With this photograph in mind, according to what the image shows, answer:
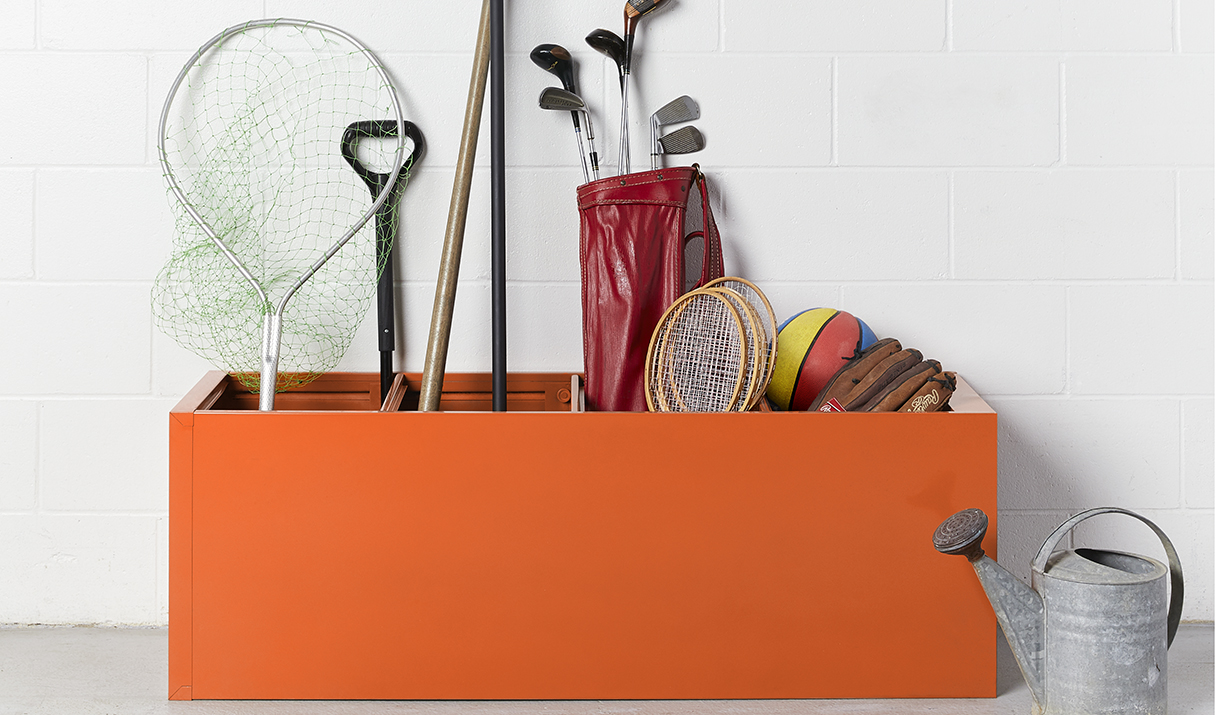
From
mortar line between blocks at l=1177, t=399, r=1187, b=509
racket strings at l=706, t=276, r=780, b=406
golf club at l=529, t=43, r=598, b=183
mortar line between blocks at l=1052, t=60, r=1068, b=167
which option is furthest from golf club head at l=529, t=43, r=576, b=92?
mortar line between blocks at l=1177, t=399, r=1187, b=509

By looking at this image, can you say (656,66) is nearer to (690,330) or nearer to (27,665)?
(690,330)

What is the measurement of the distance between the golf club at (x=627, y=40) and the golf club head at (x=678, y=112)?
0.22 ft

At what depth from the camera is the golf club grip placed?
1493mm

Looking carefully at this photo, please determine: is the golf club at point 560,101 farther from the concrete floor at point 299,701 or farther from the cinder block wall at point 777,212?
the concrete floor at point 299,701

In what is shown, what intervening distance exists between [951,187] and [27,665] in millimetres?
1812

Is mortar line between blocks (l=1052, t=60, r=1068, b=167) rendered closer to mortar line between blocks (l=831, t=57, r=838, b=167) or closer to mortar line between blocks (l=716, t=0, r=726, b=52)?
mortar line between blocks (l=831, t=57, r=838, b=167)

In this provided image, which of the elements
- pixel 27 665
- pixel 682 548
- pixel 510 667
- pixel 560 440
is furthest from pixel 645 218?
pixel 27 665

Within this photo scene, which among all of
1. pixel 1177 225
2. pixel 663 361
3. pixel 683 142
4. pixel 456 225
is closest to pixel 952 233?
pixel 1177 225

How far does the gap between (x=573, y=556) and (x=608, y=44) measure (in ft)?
2.86

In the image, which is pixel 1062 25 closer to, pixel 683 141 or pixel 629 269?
pixel 683 141

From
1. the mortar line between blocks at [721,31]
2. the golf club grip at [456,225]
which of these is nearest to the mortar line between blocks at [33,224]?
the golf club grip at [456,225]

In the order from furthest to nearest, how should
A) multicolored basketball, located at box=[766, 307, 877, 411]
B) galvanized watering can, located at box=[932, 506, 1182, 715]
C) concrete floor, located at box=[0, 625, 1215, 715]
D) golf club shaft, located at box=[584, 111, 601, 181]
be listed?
golf club shaft, located at box=[584, 111, 601, 181], multicolored basketball, located at box=[766, 307, 877, 411], concrete floor, located at box=[0, 625, 1215, 715], galvanized watering can, located at box=[932, 506, 1182, 715]

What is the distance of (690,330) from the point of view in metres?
1.43

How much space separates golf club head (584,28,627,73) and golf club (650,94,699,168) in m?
0.12
